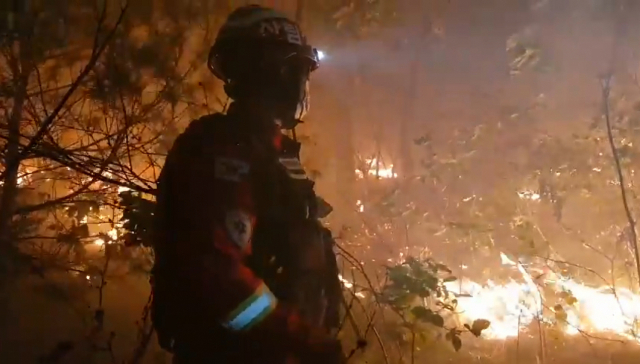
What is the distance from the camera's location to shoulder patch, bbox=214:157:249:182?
3.58 feet

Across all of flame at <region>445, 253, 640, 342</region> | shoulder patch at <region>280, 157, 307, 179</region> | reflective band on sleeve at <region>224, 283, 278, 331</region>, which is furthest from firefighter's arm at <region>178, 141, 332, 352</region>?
flame at <region>445, 253, 640, 342</region>

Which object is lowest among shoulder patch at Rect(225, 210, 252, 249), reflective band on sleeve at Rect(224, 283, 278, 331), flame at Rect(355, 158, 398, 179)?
reflective band on sleeve at Rect(224, 283, 278, 331)

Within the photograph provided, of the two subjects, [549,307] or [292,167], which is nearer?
[292,167]

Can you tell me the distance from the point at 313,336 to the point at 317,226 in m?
0.26

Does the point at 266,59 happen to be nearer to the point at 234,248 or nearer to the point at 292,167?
the point at 292,167

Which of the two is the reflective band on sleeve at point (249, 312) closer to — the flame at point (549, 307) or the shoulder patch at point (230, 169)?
the shoulder patch at point (230, 169)

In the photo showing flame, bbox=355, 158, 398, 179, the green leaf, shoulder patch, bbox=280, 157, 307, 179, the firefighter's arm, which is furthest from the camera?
flame, bbox=355, 158, 398, 179

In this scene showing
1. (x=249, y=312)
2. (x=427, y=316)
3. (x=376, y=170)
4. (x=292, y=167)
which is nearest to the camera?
(x=249, y=312)

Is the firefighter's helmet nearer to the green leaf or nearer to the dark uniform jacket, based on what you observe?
A: the dark uniform jacket

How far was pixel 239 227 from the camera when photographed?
1084 millimetres

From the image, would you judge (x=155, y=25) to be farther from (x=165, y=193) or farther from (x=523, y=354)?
(x=523, y=354)

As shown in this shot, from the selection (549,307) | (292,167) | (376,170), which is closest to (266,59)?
(292,167)

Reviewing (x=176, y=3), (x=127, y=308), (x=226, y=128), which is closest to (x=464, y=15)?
(x=176, y=3)

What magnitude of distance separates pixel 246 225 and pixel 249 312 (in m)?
0.17
